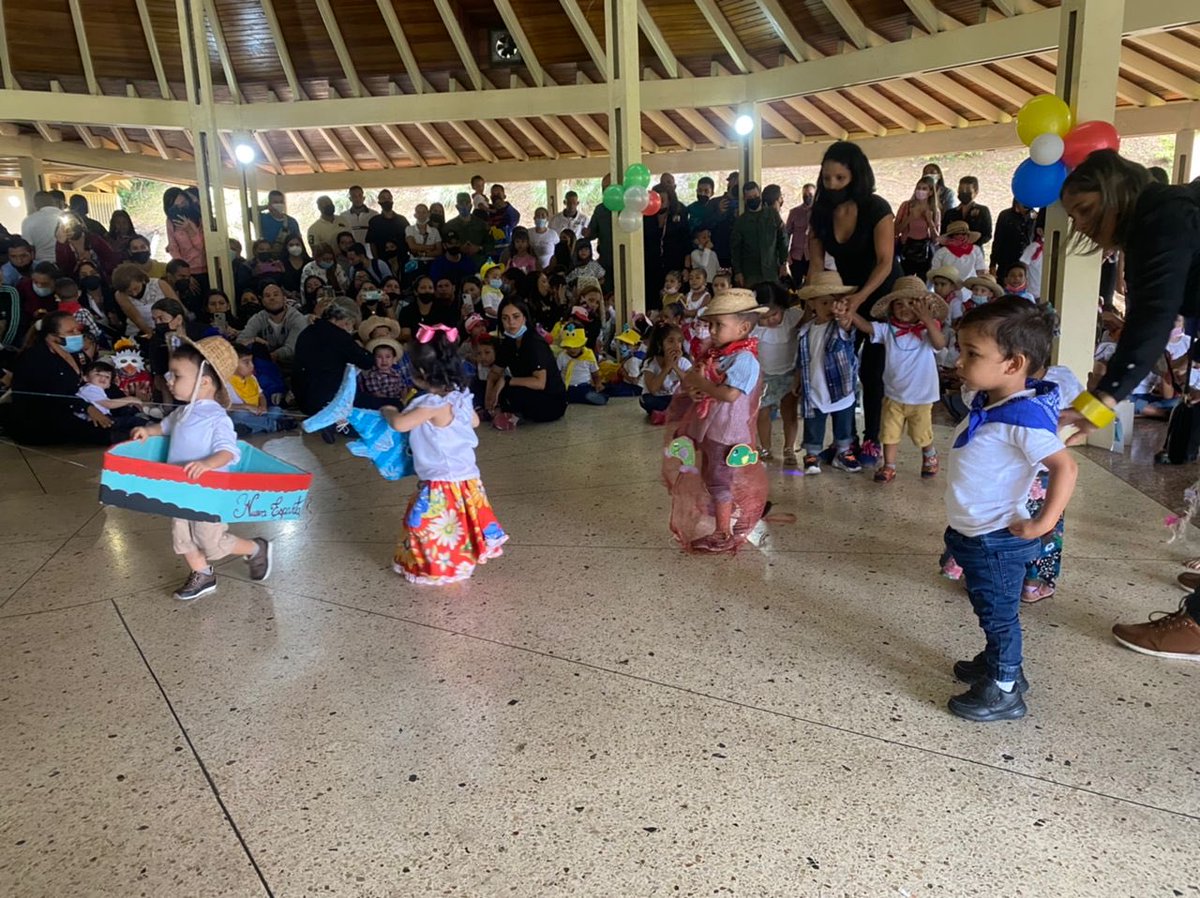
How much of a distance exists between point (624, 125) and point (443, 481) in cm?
647

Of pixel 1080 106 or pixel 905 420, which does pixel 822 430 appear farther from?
pixel 1080 106

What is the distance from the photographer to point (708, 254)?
9.60m

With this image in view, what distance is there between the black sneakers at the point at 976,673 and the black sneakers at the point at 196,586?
2.86 m

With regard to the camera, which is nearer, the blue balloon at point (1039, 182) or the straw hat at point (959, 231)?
the blue balloon at point (1039, 182)

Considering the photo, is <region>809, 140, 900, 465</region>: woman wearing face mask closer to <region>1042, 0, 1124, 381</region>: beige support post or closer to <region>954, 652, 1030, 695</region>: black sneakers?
<region>1042, 0, 1124, 381</region>: beige support post

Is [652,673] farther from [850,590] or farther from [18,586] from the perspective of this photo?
[18,586]

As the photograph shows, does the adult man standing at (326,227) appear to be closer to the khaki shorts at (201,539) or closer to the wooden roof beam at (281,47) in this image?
the wooden roof beam at (281,47)

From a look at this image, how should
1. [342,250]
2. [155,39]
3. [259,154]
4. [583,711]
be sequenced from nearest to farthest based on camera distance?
1. [583,711]
2. [342,250]
3. [155,39]
4. [259,154]

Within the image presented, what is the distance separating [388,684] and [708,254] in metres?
7.65

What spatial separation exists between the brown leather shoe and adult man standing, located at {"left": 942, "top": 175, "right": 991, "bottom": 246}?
668 cm

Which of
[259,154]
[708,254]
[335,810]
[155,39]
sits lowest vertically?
[335,810]

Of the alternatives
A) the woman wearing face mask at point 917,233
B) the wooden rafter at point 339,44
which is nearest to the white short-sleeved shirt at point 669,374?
the woman wearing face mask at point 917,233

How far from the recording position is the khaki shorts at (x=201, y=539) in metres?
3.54

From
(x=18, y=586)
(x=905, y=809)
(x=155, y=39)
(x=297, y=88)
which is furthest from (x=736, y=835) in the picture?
(x=155, y=39)
